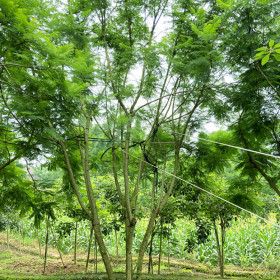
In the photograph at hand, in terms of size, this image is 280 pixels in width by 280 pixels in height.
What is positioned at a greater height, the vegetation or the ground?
the vegetation

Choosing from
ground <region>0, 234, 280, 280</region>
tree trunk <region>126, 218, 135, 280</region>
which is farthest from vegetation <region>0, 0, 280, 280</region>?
ground <region>0, 234, 280, 280</region>

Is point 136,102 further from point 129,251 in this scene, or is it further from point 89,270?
point 89,270

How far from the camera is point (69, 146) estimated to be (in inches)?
164

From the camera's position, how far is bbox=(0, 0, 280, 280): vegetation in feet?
9.18

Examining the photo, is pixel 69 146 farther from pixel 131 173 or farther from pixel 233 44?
pixel 233 44

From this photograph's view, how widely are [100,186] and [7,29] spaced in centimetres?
351

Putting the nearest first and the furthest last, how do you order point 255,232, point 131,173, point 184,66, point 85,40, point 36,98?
point 36,98 → point 184,66 → point 85,40 → point 131,173 → point 255,232

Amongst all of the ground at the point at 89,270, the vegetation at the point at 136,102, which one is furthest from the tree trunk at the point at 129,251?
the ground at the point at 89,270

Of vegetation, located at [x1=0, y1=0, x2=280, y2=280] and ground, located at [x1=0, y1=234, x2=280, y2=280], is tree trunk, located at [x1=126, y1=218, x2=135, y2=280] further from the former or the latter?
ground, located at [x1=0, y1=234, x2=280, y2=280]

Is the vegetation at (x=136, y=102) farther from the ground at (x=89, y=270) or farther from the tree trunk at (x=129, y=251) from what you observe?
the ground at (x=89, y=270)

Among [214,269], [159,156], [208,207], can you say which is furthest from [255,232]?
[159,156]

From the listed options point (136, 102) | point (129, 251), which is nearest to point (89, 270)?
point (129, 251)

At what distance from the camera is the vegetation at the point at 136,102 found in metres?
2.80

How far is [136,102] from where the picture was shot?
4.28 meters
